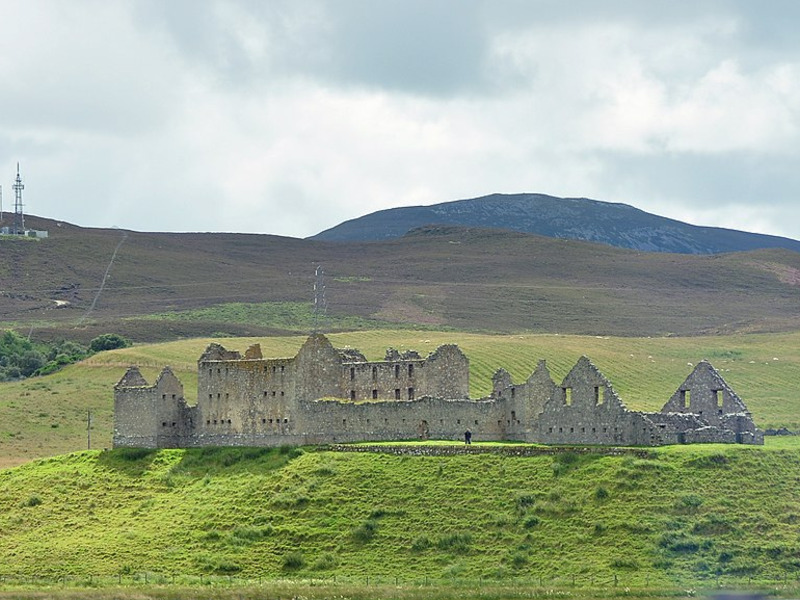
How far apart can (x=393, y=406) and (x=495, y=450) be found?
744 centimetres

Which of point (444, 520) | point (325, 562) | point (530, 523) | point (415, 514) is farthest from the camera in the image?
point (415, 514)

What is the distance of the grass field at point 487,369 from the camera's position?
102 m

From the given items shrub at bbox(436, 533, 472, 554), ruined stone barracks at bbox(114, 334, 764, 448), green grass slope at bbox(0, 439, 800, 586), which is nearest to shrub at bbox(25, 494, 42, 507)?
green grass slope at bbox(0, 439, 800, 586)

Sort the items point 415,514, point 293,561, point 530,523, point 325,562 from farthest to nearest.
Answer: point 415,514 < point 293,561 < point 325,562 < point 530,523

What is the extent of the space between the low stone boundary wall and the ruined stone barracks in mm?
2133

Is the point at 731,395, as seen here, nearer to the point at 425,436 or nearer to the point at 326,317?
the point at 425,436

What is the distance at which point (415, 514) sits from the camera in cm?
6675

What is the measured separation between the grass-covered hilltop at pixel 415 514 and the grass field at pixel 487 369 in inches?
732

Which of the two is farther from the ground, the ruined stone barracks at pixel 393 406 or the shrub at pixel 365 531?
the ruined stone barracks at pixel 393 406

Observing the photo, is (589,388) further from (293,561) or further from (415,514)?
(293,561)

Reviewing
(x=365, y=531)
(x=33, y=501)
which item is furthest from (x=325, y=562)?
(x=33, y=501)

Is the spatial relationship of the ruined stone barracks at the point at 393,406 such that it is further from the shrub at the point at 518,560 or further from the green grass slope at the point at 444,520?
the shrub at the point at 518,560


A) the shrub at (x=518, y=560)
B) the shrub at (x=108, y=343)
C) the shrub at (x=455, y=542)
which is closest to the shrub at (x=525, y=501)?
the shrub at (x=455, y=542)

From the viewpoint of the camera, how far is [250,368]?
82438 mm
